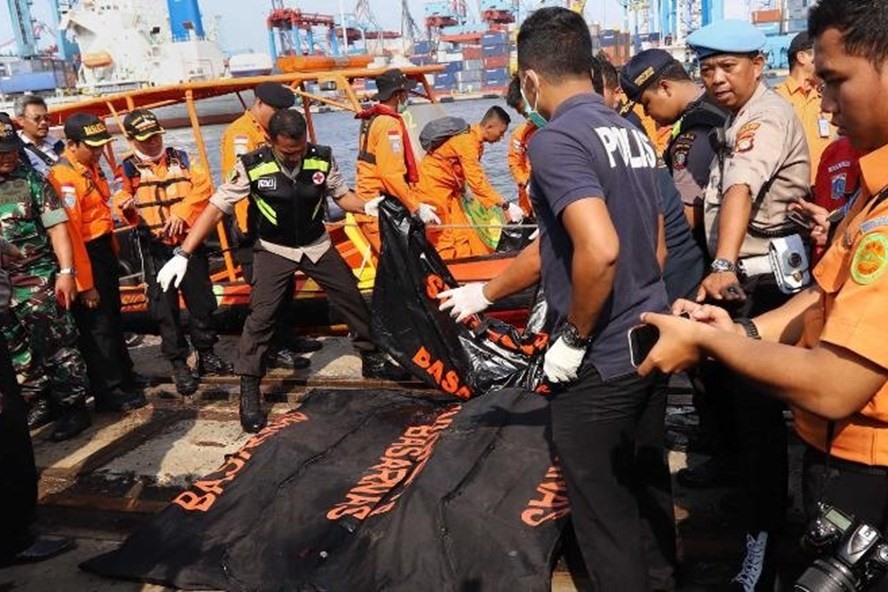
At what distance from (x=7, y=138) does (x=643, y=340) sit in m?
3.55

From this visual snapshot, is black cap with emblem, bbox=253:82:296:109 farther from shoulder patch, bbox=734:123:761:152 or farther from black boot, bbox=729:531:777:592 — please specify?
black boot, bbox=729:531:777:592

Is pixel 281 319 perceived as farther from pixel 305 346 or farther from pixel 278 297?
pixel 278 297

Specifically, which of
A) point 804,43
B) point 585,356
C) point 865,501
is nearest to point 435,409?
point 585,356

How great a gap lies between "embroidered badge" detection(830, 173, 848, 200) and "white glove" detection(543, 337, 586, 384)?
1.19m

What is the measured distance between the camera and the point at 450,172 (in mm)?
5523

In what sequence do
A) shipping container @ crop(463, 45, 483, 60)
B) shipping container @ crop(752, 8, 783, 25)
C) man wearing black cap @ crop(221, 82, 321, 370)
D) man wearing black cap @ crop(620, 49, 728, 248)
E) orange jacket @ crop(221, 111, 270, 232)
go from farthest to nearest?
shipping container @ crop(463, 45, 483, 60) → shipping container @ crop(752, 8, 783, 25) → orange jacket @ crop(221, 111, 270, 232) → man wearing black cap @ crop(221, 82, 321, 370) → man wearing black cap @ crop(620, 49, 728, 248)

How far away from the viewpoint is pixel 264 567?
277cm

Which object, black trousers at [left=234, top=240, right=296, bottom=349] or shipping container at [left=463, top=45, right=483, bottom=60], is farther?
shipping container at [left=463, top=45, right=483, bottom=60]

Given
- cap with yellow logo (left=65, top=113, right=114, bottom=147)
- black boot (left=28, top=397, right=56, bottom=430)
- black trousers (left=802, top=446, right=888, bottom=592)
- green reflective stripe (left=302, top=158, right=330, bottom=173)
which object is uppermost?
cap with yellow logo (left=65, top=113, right=114, bottom=147)

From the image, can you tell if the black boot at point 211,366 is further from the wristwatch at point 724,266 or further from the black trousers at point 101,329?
the wristwatch at point 724,266

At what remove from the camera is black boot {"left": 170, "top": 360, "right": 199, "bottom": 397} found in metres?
4.82

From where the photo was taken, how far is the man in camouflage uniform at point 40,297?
3896mm

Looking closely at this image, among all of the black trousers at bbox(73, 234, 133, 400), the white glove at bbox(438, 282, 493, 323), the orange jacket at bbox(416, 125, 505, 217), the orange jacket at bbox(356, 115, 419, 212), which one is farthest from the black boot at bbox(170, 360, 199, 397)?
the white glove at bbox(438, 282, 493, 323)

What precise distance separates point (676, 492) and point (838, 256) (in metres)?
2.03
